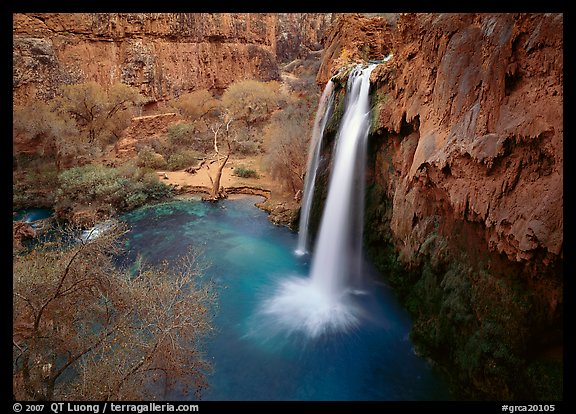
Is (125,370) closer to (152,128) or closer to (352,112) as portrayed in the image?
(352,112)

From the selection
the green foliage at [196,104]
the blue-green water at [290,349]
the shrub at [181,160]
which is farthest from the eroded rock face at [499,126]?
the green foliage at [196,104]

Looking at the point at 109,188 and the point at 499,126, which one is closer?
the point at 499,126

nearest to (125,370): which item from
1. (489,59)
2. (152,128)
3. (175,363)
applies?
(175,363)

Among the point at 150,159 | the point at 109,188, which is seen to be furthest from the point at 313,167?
the point at 150,159

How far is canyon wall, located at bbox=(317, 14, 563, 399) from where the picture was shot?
5082 millimetres

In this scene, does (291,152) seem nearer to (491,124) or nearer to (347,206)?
(347,206)

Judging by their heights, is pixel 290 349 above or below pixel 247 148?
below

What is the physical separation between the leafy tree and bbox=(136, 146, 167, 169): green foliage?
16634 mm

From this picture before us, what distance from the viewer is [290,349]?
26.8ft

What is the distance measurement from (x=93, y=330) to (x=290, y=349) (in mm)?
4398

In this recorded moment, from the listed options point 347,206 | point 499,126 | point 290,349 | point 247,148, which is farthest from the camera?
point 247,148

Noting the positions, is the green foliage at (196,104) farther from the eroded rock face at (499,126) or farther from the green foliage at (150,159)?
the eroded rock face at (499,126)
